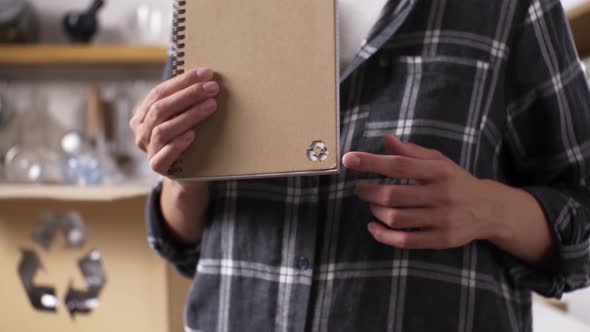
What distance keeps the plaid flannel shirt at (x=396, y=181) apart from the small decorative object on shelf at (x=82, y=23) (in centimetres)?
Result: 127

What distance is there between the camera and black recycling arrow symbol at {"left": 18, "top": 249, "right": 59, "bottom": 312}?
4.49 feet

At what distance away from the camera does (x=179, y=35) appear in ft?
1.72

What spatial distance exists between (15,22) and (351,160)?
1507 millimetres

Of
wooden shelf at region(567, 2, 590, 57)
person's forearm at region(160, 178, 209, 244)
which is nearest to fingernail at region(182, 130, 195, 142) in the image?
person's forearm at region(160, 178, 209, 244)

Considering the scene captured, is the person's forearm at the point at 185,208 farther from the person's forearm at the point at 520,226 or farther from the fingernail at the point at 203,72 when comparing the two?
the person's forearm at the point at 520,226

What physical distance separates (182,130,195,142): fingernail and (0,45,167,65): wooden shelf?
3.60 feet

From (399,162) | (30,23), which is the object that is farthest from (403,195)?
(30,23)

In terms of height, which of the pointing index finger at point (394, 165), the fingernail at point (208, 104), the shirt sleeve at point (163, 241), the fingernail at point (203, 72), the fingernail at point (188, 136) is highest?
the fingernail at point (203, 72)

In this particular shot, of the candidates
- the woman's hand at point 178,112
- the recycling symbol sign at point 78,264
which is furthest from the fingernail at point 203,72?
the recycling symbol sign at point 78,264

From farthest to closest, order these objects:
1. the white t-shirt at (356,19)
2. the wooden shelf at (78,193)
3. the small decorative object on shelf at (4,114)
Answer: the small decorative object on shelf at (4,114) < the wooden shelf at (78,193) < the white t-shirt at (356,19)

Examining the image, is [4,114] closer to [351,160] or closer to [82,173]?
[82,173]

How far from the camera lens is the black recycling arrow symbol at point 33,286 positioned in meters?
1.37

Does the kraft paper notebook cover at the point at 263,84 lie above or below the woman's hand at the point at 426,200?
above

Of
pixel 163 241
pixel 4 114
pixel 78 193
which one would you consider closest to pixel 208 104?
pixel 163 241
